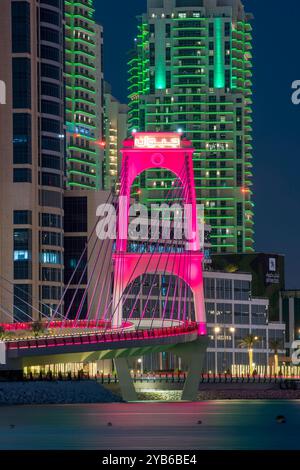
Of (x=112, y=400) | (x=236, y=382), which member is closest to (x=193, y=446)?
(x=112, y=400)

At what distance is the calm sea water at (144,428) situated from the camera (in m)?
82.2

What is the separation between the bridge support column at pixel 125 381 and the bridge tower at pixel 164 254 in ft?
15.9

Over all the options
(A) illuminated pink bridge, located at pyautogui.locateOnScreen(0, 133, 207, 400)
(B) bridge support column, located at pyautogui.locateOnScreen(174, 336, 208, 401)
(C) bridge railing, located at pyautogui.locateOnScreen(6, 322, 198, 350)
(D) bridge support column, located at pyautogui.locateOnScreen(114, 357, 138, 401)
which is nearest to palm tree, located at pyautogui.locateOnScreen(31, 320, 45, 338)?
(A) illuminated pink bridge, located at pyautogui.locateOnScreen(0, 133, 207, 400)

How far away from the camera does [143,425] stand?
100125mm

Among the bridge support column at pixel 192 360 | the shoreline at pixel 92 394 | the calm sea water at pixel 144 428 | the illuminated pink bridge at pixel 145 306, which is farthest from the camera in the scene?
the bridge support column at pixel 192 360

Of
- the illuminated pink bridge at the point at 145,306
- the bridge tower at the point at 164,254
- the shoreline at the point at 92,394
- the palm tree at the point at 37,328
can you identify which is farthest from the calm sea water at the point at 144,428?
the palm tree at the point at 37,328

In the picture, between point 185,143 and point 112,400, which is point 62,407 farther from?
point 185,143

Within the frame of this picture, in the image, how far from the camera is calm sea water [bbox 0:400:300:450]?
82250 millimetres

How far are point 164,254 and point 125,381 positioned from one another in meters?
12.2

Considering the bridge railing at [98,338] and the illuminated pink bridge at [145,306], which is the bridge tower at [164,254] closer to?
the illuminated pink bridge at [145,306]

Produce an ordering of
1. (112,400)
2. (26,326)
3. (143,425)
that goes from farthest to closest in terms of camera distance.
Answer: (26,326) < (112,400) < (143,425)

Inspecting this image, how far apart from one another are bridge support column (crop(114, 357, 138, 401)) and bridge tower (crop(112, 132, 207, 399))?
191 inches
